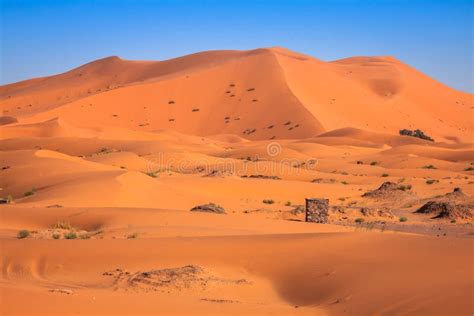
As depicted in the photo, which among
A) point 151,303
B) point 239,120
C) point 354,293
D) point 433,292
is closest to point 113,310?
point 151,303

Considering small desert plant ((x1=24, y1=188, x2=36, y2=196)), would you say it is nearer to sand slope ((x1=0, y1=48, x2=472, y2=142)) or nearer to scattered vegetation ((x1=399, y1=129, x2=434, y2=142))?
sand slope ((x1=0, y1=48, x2=472, y2=142))

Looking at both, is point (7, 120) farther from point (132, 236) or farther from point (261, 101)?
point (132, 236)

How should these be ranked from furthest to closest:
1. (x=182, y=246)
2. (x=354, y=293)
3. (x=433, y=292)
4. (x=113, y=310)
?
(x=182, y=246) → (x=354, y=293) → (x=433, y=292) → (x=113, y=310)

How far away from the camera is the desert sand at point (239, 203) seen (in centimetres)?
970

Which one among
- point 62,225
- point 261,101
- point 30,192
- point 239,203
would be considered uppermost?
point 261,101

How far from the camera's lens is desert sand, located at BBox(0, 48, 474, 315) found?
9703mm

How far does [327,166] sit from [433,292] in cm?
3265

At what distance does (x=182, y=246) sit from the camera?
12727 millimetres

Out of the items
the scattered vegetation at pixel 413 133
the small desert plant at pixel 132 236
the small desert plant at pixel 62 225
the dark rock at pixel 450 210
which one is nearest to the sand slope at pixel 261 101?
the scattered vegetation at pixel 413 133

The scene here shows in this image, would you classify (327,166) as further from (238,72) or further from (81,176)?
(238,72)

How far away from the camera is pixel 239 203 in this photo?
83.5ft

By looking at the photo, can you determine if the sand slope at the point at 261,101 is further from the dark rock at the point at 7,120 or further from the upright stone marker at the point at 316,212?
the upright stone marker at the point at 316,212

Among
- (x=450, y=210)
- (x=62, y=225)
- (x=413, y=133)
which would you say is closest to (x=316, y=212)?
(x=450, y=210)

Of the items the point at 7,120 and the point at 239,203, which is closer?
the point at 239,203
